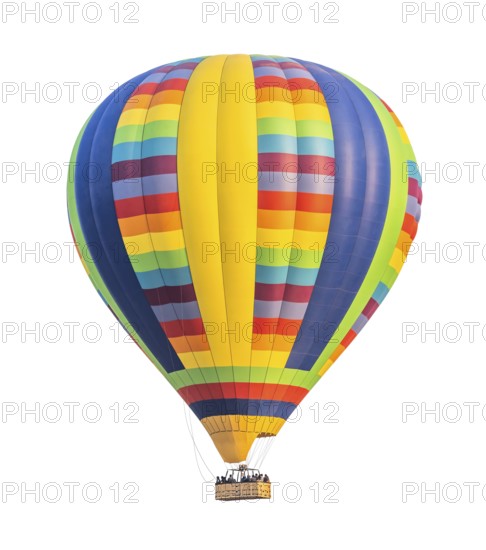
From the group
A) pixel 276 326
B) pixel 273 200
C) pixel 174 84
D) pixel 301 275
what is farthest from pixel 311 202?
pixel 174 84

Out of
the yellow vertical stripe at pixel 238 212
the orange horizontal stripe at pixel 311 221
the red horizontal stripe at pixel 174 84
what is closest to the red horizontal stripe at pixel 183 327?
the yellow vertical stripe at pixel 238 212

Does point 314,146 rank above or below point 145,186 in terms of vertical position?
above

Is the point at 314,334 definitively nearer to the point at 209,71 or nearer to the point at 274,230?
the point at 274,230

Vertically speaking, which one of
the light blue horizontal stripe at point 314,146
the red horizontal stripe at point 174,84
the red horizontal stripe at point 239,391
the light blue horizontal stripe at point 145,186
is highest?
the red horizontal stripe at point 174,84

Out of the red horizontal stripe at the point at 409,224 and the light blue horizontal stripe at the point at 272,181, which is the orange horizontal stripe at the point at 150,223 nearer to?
the light blue horizontal stripe at the point at 272,181

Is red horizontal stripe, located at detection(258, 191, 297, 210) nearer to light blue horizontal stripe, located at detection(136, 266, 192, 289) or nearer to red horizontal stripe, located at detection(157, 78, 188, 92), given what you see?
light blue horizontal stripe, located at detection(136, 266, 192, 289)

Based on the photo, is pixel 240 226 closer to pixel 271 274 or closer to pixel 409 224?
pixel 271 274
